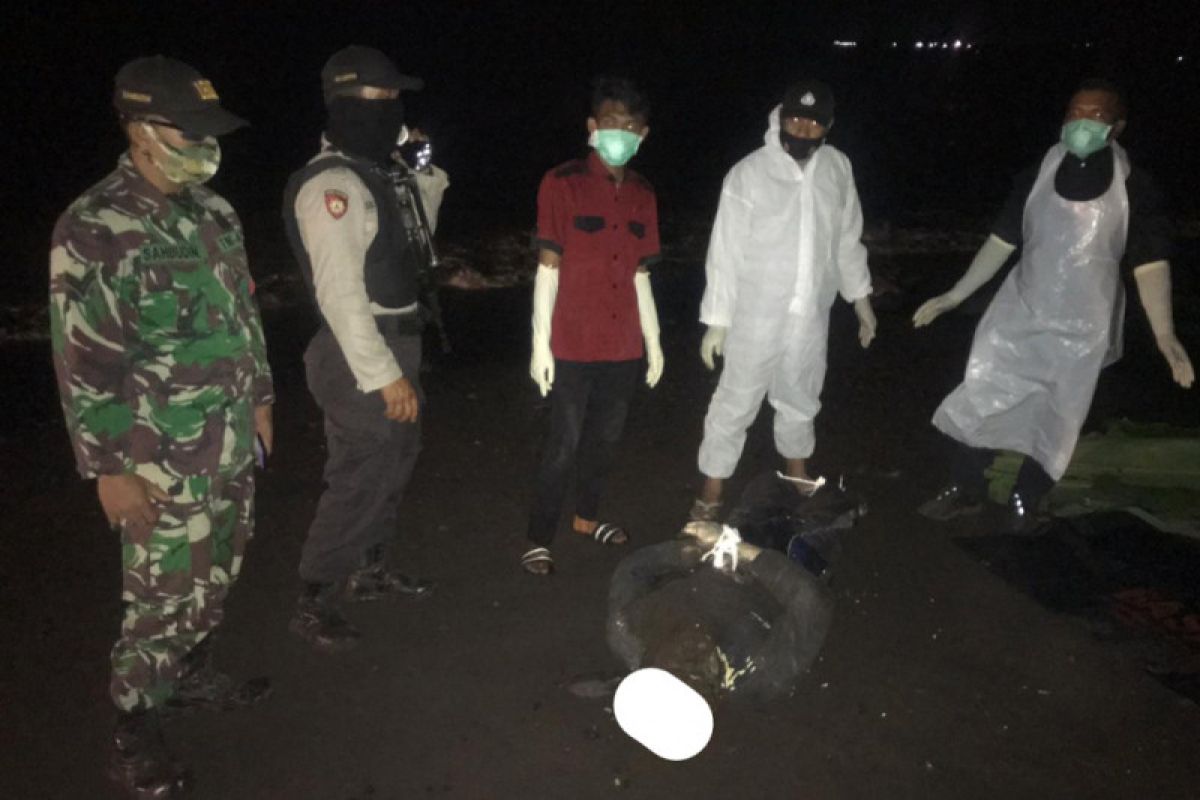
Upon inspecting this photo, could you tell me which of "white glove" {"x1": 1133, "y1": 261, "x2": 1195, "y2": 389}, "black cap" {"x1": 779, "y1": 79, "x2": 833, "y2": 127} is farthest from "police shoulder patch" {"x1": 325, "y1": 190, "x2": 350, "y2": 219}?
"white glove" {"x1": 1133, "y1": 261, "x2": 1195, "y2": 389}

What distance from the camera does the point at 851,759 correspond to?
2.92 meters

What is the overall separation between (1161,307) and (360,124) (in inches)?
150

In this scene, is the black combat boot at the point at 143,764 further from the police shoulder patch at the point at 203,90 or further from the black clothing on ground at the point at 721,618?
the police shoulder patch at the point at 203,90

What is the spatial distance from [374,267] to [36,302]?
27.9 ft

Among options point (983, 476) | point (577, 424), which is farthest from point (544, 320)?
point (983, 476)

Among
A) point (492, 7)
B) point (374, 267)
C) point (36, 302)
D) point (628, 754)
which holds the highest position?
point (492, 7)

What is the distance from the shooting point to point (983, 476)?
466 centimetres

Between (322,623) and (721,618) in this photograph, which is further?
(322,623)

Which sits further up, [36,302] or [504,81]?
[504,81]

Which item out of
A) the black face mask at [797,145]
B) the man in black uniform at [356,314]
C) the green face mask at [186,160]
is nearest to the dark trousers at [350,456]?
the man in black uniform at [356,314]

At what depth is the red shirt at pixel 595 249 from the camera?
3.54 meters

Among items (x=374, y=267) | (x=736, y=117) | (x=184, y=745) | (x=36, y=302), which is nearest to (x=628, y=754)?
(x=184, y=745)

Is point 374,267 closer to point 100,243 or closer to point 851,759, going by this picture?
point 100,243

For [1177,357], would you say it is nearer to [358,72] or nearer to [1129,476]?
[1129,476]
